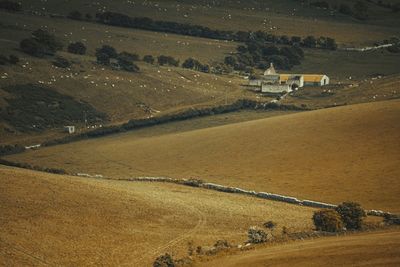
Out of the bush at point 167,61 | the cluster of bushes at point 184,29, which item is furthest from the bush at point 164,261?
the cluster of bushes at point 184,29

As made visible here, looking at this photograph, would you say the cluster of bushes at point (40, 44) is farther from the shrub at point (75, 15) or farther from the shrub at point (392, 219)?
the shrub at point (392, 219)

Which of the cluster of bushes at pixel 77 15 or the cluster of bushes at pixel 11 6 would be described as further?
the cluster of bushes at pixel 77 15

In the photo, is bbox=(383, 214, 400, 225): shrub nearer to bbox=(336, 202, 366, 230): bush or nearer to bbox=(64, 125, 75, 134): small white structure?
bbox=(336, 202, 366, 230): bush

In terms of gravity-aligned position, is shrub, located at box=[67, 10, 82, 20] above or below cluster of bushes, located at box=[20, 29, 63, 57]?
above

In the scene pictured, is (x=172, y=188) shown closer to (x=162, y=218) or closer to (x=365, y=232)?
(x=162, y=218)

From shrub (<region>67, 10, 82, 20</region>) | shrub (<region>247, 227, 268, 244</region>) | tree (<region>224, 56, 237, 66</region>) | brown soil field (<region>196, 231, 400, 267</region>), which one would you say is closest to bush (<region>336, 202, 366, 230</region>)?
brown soil field (<region>196, 231, 400, 267</region>)

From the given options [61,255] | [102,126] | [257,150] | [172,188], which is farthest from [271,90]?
[61,255]

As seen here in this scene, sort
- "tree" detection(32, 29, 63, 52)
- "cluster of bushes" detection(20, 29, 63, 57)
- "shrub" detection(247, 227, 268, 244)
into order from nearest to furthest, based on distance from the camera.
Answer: "shrub" detection(247, 227, 268, 244)
"cluster of bushes" detection(20, 29, 63, 57)
"tree" detection(32, 29, 63, 52)
